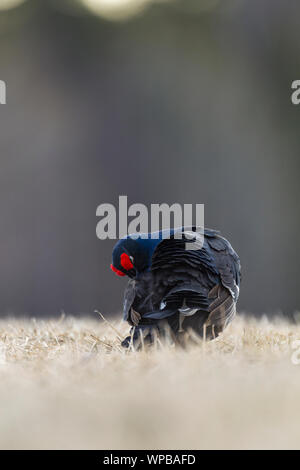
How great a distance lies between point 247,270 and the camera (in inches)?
295

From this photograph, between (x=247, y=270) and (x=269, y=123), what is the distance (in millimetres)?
1973

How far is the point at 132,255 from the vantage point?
7.86 ft

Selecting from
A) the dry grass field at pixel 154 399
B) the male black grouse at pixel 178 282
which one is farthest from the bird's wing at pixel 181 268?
the dry grass field at pixel 154 399

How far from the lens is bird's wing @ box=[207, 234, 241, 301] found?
2.35 m

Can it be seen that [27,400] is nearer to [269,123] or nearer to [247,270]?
[247,270]

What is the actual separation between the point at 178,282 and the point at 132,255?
22 cm

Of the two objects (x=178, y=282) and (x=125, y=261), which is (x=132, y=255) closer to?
(x=125, y=261)

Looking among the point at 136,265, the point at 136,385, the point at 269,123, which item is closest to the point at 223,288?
the point at 136,265

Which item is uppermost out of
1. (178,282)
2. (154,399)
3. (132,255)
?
(132,255)

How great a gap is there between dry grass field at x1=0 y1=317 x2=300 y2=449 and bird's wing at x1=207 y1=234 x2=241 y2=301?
10.6 inches

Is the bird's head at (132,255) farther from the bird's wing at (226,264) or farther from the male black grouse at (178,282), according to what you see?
the bird's wing at (226,264)

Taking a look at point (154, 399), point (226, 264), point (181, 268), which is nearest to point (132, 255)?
point (181, 268)

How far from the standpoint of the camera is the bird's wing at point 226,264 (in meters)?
2.35

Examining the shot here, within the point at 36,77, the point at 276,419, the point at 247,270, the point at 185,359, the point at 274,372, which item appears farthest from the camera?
the point at 36,77
